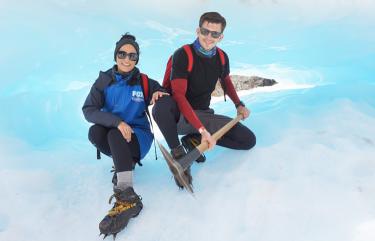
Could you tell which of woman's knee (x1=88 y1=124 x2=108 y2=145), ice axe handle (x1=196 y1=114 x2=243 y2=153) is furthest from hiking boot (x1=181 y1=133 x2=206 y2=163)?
woman's knee (x1=88 y1=124 x2=108 y2=145)

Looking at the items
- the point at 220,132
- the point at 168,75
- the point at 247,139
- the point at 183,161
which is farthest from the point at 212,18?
the point at 183,161

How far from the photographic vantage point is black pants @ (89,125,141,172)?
98.7 inches

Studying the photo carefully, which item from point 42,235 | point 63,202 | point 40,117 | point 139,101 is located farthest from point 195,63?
point 40,117

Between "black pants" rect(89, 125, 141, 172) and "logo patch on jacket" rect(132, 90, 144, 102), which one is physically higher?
"logo patch on jacket" rect(132, 90, 144, 102)

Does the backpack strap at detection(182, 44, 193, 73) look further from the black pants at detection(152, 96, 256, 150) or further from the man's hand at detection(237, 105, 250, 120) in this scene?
the man's hand at detection(237, 105, 250, 120)

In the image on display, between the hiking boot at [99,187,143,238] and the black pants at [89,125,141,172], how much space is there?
0.57 feet

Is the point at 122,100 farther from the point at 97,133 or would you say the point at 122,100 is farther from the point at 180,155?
the point at 180,155

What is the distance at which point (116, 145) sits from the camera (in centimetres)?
252

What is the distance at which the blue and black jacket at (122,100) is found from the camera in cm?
273

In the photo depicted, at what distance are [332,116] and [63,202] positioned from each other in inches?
94.9

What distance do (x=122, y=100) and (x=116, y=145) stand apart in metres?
0.42

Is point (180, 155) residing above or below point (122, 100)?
below

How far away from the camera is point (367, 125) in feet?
10.9

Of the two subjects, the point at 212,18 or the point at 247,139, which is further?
the point at 247,139
